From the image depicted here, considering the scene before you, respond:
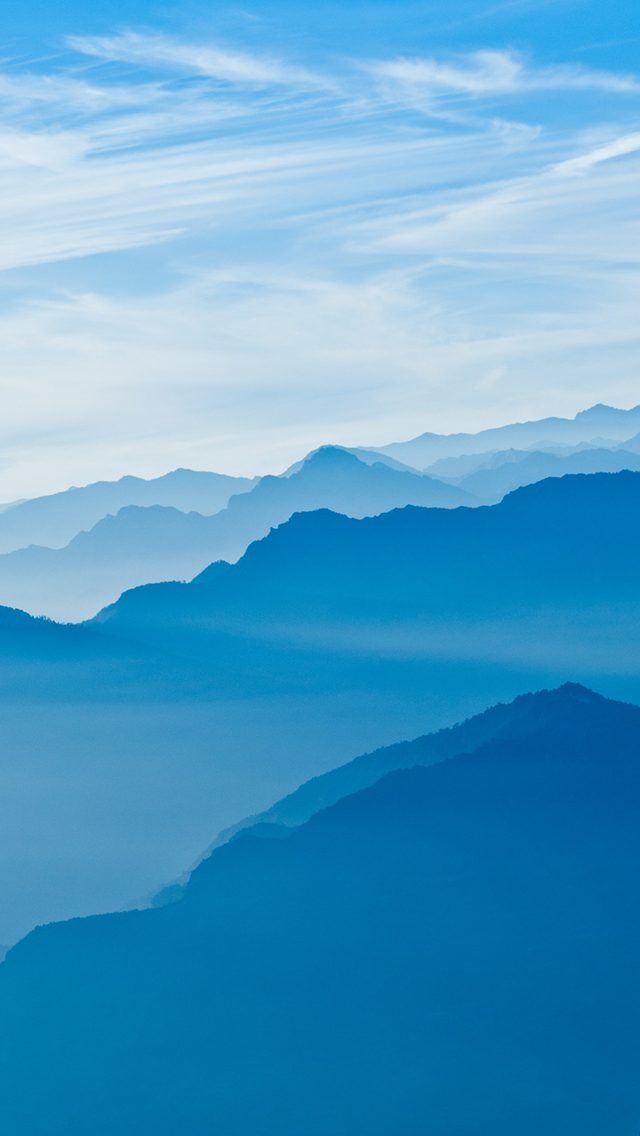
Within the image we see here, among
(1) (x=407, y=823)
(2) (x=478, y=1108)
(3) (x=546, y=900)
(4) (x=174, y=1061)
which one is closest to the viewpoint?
(2) (x=478, y=1108)

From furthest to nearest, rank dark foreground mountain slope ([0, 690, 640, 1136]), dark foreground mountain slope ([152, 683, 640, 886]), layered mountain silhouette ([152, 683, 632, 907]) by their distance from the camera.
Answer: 1. layered mountain silhouette ([152, 683, 632, 907])
2. dark foreground mountain slope ([152, 683, 640, 886])
3. dark foreground mountain slope ([0, 690, 640, 1136])

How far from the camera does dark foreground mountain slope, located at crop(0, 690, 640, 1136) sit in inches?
4136

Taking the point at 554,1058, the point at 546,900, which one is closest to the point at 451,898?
the point at 546,900

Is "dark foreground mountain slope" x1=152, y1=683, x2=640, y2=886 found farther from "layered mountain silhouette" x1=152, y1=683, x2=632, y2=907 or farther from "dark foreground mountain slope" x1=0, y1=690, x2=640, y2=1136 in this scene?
"dark foreground mountain slope" x1=0, y1=690, x2=640, y2=1136

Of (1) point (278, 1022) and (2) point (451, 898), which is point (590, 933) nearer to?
(2) point (451, 898)

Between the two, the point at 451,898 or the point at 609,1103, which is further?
the point at 451,898

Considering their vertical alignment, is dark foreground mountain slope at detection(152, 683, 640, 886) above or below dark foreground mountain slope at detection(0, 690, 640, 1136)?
above

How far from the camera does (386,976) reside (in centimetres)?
11756

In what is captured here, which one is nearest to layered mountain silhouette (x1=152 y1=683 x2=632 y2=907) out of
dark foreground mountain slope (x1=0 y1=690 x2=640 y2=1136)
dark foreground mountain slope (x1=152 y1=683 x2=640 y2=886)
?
dark foreground mountain slope (x1=152 y1=683 x2=640 y2=886)

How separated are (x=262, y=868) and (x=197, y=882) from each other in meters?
8.38

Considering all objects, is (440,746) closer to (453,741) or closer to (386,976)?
(453,741)

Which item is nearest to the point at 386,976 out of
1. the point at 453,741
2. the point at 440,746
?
the point at 453,741

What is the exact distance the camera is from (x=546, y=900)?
121m

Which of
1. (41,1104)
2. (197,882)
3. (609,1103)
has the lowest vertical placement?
(609,1103)
